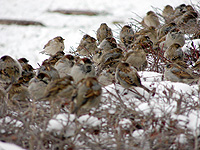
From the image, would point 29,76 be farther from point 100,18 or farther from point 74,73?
point 100,18

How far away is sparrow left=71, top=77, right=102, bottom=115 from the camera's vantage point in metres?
2.83

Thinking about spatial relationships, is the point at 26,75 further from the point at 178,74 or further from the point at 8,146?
the point at 178,74

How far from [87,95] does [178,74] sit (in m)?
1.62

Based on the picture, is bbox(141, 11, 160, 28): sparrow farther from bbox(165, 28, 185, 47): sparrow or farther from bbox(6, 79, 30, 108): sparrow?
bbox(6, 79, 30, 108): sparrow

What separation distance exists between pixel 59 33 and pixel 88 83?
746 centimetres

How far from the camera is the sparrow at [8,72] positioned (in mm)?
4133

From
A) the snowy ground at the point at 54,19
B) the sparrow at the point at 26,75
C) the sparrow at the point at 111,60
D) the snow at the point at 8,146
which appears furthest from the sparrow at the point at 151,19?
the snow at the point at 8,146

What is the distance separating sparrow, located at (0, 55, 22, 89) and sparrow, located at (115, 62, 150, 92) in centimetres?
163

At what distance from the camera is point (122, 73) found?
3.68m

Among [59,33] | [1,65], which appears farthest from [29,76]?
[59,33]

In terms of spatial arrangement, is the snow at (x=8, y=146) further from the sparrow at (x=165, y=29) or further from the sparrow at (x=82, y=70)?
the sparrow at (x=165, y=29)

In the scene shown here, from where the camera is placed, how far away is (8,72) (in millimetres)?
4133

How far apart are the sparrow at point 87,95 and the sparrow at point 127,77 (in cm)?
75

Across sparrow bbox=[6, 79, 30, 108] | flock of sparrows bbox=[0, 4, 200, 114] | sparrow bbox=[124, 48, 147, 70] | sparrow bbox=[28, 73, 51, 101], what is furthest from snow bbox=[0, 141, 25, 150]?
sparrow bbox=[124, 48, 147, 70]
